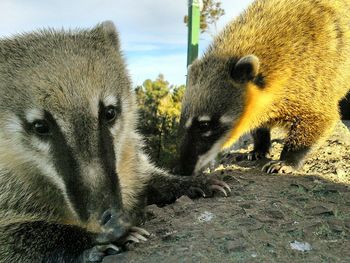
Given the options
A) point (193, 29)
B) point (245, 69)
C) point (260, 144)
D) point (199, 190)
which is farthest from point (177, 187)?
point (193, 29)

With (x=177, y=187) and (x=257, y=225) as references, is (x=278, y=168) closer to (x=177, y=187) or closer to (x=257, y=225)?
(x=177, y=187)

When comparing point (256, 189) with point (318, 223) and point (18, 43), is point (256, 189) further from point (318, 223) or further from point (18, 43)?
point (18, 43)

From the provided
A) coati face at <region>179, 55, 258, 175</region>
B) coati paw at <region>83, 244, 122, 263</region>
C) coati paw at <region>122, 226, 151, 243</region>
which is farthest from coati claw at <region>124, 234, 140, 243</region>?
coati face at <region>179, 55, 258, 175</region>

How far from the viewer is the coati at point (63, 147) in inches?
125

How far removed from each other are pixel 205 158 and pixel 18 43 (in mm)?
3109

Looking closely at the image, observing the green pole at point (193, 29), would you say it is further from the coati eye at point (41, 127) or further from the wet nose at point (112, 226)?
the wet nose at point (112, 226)

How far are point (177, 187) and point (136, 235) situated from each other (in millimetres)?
1273

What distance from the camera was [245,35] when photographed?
694cm

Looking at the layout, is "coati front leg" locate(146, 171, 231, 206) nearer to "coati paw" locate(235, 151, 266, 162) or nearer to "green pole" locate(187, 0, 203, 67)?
"coati paw" locate(235, 151, 266, 162)

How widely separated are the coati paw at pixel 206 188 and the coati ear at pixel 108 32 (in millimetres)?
1503

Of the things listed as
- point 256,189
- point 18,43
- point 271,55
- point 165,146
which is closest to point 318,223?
point 256,189

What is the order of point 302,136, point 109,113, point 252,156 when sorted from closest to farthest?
1. point 109,113
2. point 302,136
3. point 252,156

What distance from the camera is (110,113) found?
3.55 m

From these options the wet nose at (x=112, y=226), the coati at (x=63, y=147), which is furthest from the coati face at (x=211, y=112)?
the wet nose at (x=112, y=226)
